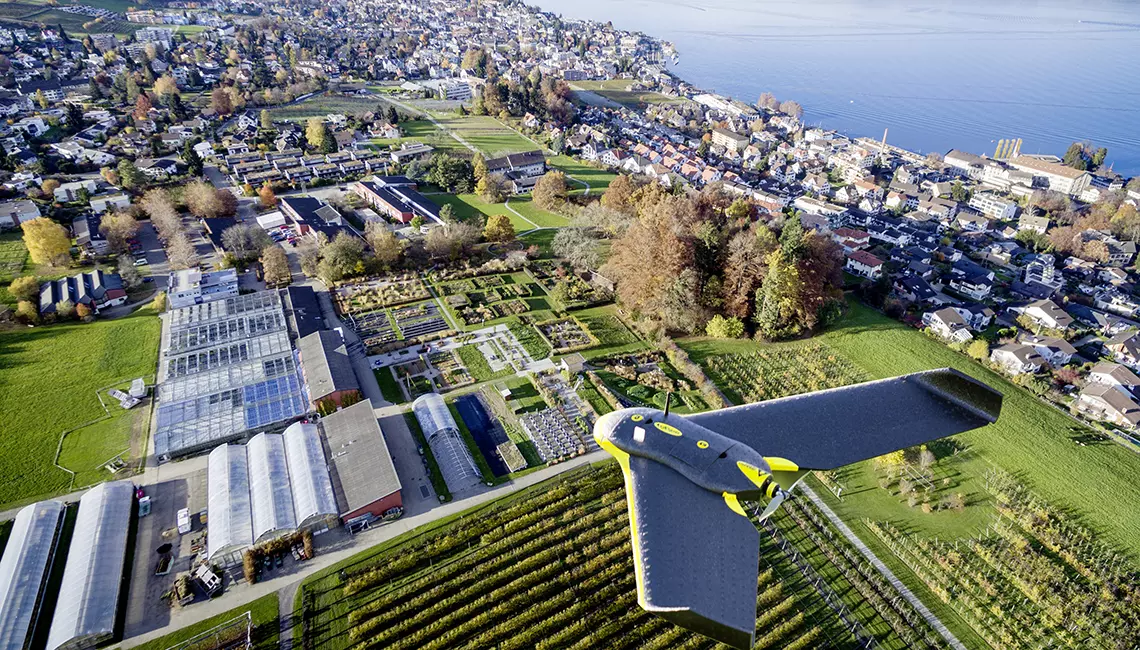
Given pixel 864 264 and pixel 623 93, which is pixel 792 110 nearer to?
pixel 623 93

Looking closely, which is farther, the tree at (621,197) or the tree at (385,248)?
the tree at (621,197)

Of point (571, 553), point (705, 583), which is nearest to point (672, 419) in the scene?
point (705, 583)

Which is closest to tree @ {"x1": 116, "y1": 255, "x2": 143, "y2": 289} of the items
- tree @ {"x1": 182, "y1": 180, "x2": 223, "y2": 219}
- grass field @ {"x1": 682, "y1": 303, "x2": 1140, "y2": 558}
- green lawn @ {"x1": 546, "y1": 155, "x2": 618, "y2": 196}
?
tree @ {"x1": 182, "y1": 180, "x2": 223, "y2": 219}

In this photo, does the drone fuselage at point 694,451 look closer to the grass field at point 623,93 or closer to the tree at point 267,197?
the tree at point 267,197

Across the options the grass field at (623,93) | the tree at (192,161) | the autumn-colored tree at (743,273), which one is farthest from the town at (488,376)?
the grass field at (623,93)

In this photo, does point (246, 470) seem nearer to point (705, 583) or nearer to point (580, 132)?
point (705, 583)

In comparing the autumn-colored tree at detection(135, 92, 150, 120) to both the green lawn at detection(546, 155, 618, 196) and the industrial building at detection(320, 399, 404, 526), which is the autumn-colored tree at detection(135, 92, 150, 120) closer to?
the green lawn at detection(546, 155, 618, 196)

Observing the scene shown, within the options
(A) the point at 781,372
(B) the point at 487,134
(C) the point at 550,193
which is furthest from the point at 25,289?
(B) the point at 487,134
